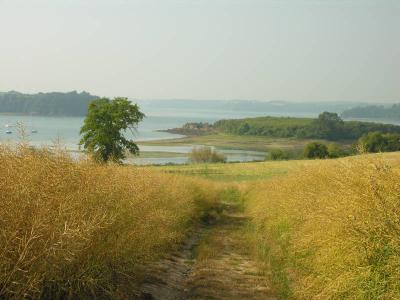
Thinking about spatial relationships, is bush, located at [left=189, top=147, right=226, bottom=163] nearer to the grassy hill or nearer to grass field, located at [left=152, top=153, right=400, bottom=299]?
the grassy hill

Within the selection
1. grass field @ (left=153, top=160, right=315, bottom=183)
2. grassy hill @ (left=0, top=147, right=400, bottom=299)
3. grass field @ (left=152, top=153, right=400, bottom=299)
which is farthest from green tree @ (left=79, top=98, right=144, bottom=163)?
grass field @ (left=152, top=153, right=400, bottom=299)

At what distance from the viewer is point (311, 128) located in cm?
14188

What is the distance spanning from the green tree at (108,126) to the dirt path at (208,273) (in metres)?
21.3

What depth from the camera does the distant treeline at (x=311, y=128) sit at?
127312 mm

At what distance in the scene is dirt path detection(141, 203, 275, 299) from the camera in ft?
45.6

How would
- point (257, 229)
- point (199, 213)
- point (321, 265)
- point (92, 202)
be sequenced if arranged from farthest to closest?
point (199, 213)
point (257, 229)
point (321, 265)
point (92, 202)

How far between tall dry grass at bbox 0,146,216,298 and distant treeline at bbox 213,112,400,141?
383ft

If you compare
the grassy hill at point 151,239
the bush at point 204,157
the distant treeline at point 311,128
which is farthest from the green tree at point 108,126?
the distant treeline at point 311,128

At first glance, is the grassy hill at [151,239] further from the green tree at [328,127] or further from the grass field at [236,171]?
the green tree at [328,127]

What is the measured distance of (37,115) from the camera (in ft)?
622

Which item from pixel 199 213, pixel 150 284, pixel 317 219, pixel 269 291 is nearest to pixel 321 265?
pixel 317 219

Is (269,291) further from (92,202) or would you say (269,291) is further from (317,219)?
(92,202)

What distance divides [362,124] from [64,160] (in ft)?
431

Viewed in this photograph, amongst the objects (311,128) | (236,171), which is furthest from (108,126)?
(311,128)
